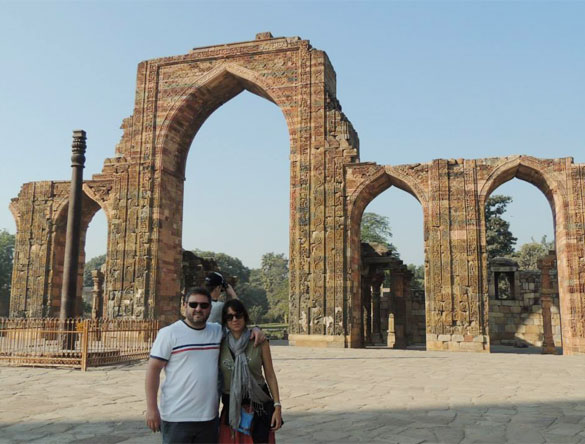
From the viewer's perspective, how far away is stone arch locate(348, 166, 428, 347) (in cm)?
1585

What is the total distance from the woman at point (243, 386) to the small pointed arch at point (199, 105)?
48.3ft

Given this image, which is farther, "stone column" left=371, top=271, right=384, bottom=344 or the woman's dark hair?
"stone column" left=371, top=271, right=384, bottom=344

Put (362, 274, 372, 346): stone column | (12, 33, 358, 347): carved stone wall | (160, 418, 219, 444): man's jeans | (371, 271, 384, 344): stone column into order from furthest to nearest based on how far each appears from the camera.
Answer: (371, 271, 384, 344): stone column
(362, 274, 372, 346): stone column
(12, 33, 358, 347): carved stone wall
(160, 418, 219, 444): man's jeans

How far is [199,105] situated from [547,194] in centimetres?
1214

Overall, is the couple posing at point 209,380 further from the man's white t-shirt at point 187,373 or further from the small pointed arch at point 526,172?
the small pointed arch at point 526,172

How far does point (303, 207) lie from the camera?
16.6 metres

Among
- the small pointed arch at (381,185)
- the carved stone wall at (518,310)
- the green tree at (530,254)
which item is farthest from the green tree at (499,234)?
the small pointed arch at (381,185)

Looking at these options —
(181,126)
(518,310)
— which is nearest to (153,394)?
(181,126)

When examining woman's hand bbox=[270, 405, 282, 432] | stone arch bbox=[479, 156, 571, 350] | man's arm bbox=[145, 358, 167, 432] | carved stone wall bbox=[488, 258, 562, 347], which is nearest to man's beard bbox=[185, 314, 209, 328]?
man's arm bbox=[145, 358, 167, 432]

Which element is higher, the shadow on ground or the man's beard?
the man's beard

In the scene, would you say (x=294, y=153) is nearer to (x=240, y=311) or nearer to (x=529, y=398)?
(x=529, y=398)

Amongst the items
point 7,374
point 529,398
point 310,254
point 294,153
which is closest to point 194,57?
point 294,153

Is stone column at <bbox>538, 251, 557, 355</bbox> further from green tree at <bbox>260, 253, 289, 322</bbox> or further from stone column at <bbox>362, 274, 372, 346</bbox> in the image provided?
green tree at <bbox>260, 253, 289, 322</bbox>

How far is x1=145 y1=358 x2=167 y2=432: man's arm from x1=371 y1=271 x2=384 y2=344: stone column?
19061 millimetres
